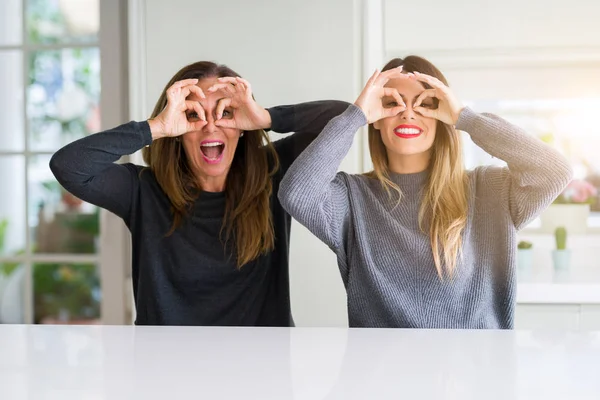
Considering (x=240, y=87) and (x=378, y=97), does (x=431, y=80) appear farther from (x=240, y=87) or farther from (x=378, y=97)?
(x=240, y=87)

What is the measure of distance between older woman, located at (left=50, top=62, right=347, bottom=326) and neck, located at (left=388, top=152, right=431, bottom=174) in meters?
0.30

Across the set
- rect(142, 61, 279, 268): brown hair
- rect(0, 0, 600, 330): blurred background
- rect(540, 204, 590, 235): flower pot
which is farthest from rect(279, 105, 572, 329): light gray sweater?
rect(540, 204, 590, 235): flower pot

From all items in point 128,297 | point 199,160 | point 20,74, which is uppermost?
point 20,74

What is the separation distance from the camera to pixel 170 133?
153 centimetres

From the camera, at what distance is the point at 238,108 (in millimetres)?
1590

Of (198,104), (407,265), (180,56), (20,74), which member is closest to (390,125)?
(407,265)

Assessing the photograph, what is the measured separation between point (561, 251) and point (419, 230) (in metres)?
1.17

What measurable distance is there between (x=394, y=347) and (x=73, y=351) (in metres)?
0.43

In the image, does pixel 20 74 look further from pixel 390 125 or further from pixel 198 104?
pixel 390 125

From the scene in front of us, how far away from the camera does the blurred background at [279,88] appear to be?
2.30m

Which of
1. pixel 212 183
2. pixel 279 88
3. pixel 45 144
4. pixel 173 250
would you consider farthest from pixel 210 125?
pixel 45 144

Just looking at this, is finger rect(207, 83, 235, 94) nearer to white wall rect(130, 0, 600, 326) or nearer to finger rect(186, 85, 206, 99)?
finger rect(186, 85, 206, 99)

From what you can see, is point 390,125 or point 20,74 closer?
point 390,125

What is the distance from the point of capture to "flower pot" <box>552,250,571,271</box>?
2328mm
